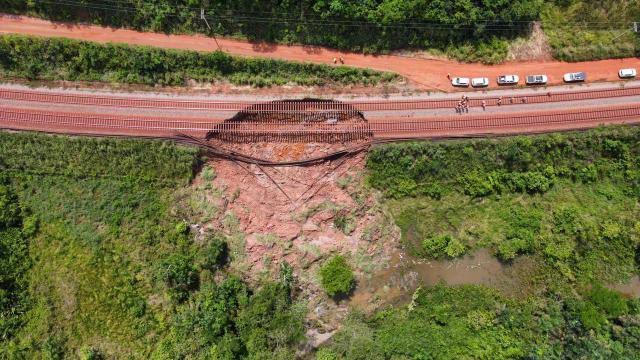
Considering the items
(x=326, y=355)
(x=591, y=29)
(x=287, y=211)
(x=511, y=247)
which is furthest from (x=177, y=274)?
(x=591, y=29)

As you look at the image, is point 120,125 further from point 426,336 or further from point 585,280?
point 585,280

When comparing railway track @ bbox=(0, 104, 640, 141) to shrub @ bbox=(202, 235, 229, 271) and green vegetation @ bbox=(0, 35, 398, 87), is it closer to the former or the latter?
green vegetation @ bbox=(0, 35, 398, 87)

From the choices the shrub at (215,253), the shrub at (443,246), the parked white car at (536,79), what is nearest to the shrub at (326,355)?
the shrub at (215,253)

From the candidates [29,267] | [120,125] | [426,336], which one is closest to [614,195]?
[426,336]

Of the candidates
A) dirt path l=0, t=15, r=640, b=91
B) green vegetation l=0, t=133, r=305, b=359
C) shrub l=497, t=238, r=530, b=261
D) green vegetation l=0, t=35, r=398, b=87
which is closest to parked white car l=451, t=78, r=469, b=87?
dirt path l=0, t=15, r=640, b=91

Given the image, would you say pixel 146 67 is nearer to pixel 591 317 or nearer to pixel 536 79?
pixel 536 79

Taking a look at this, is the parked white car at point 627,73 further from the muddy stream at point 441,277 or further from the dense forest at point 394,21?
the muddy stream at point 441,277
